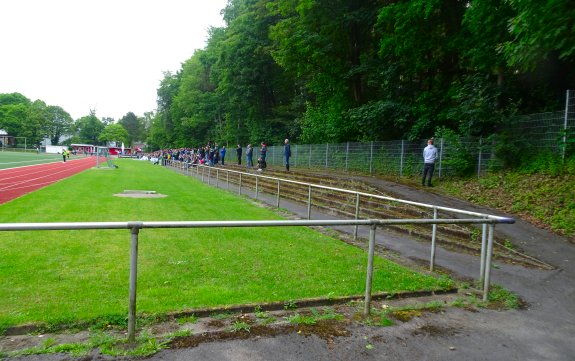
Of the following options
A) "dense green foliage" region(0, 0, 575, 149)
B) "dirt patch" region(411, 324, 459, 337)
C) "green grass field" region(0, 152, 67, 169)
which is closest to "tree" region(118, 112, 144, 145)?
"green grass field" region(0, 152, 67, 169)

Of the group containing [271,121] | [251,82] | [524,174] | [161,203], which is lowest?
[161,203]

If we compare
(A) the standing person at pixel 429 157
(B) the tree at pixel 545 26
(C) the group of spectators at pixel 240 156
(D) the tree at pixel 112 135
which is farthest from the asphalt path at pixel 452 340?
(D) the tree at pixel 112 135

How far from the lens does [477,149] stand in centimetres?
1442

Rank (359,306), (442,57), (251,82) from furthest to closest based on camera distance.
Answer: (251,82) → (442,57) → (359,306)

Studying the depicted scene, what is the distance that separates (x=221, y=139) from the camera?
62125mm

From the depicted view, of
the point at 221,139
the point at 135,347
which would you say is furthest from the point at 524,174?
the point at 221,139

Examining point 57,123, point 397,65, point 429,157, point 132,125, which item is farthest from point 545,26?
point 132,125

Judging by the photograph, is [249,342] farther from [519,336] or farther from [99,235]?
[99,235]

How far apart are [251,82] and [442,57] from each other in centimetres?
2696

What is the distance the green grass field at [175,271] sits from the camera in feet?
14.4

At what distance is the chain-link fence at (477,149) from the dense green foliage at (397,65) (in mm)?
710

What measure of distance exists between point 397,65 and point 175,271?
18079mm

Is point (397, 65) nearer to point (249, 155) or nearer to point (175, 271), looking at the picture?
point (249, 155)

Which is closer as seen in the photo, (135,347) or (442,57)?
(135,347)
